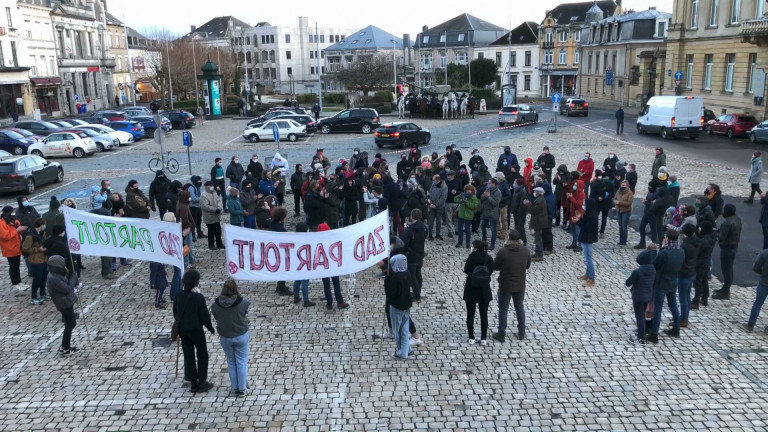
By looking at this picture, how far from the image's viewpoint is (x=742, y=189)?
2084cm

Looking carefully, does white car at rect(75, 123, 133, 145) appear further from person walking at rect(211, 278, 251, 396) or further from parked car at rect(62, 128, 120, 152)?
person walking at rect(211, 278, 251, 396)

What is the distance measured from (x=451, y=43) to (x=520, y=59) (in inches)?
468

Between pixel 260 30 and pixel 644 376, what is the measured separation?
11627cm

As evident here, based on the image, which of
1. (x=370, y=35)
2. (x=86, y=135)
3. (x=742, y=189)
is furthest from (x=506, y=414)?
(x=370, y=35)

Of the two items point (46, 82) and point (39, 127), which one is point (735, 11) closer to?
point (39, 127)

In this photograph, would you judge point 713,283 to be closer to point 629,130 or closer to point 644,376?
point 644,376

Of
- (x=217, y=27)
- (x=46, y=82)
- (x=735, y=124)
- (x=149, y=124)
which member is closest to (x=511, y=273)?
(x=735, y=124)

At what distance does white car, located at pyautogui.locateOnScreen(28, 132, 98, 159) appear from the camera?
104 feet

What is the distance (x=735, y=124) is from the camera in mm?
34938

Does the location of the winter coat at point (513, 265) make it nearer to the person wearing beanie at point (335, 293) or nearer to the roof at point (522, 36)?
the person wearing beanie at point (335, 293)

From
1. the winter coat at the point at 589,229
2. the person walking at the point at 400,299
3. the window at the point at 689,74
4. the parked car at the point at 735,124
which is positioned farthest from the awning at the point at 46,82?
the person walking at the point at 400,299

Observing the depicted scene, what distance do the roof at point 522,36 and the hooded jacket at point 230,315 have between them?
82833 mm

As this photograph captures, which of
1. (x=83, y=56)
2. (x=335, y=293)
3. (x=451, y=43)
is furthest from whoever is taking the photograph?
(x=451, y=43)

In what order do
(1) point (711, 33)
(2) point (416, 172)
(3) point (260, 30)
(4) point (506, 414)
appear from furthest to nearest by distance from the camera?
(3) point (260, 30) → (1) point (711, 33) → (2) point (416, 172) → (4) point (506, 414)
